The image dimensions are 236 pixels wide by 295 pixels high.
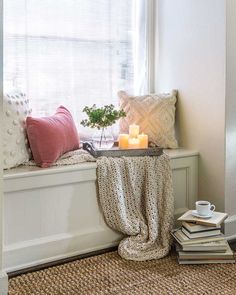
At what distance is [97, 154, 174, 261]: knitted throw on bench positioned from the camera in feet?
8.16

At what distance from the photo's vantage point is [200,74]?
2.78 metres

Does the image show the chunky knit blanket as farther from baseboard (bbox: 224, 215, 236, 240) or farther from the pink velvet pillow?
baseboard (bbox: 224, 215, 236, 240)

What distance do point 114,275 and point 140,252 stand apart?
27 centimetres

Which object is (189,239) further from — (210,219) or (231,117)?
(231,117)

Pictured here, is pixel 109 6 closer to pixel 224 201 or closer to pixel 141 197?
pixel 141 197

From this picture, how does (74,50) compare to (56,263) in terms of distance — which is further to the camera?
(74,50)

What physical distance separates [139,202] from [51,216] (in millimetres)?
569

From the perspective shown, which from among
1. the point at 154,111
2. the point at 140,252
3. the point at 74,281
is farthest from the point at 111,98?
the point at 74,281

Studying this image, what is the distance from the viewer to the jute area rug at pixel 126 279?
2082 mm

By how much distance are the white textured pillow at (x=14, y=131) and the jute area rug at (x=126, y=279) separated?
25.3 inches

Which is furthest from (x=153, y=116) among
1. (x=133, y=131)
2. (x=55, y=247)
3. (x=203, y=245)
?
(x=55, y=247)

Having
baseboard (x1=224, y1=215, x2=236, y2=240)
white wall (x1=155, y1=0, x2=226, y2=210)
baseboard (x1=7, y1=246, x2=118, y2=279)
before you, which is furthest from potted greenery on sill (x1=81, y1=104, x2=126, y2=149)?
baseboard (x1=224, y1=215, x2=236, y2=240)

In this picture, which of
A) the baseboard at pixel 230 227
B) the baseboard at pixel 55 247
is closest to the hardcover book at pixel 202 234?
the baseboard at pixel 230 227

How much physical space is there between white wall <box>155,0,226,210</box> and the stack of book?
0.35 metres
